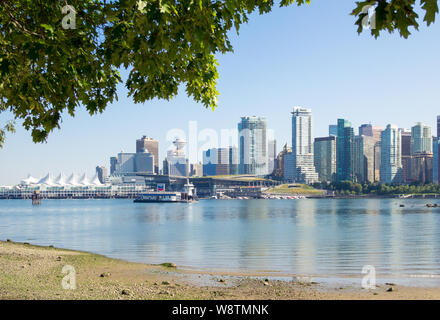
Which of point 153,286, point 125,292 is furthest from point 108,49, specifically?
point 153,286

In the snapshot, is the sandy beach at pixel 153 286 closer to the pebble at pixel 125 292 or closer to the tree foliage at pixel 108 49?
the pebble at pixel 125 292

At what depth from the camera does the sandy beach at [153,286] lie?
47.4 ft

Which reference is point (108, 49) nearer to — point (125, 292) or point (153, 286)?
Result: point (125, 292)

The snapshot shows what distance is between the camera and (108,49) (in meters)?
8.59

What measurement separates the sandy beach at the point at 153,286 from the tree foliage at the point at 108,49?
252 inches

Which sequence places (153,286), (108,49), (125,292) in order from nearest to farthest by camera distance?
(108,49) → (125,292) → (153,286)

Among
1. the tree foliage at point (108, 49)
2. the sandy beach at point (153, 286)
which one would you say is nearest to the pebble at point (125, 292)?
the sandy beach at point (153, 286)

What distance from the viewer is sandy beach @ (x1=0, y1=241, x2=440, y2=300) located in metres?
14.4

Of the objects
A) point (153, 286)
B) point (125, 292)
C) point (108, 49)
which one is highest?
point (108, 49)

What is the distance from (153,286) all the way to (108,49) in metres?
10.8

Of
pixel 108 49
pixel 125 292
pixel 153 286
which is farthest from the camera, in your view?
pixel 153 286

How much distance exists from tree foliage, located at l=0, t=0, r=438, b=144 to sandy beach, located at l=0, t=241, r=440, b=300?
6.40 meters
